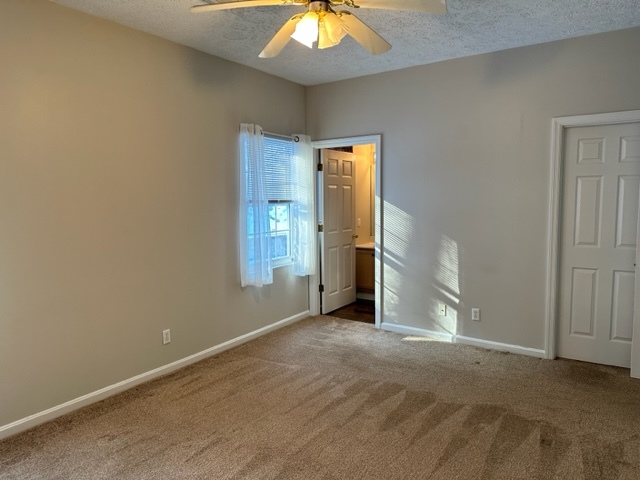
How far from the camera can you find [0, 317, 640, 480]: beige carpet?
90.6 inches

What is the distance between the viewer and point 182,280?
145 inches

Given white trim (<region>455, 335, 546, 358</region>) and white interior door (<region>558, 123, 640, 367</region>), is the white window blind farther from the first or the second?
white interior door (<region>558, 123, 640, 367</region>)

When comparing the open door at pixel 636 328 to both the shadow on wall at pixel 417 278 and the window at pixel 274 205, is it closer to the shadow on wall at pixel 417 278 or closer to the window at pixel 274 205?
the shadow on wall at pixel 417 278

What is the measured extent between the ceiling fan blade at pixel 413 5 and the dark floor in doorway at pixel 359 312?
11.5 feet

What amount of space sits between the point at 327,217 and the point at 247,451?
126 inches

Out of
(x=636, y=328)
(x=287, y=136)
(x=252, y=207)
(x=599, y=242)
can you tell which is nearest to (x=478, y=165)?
(x=599, y=242)

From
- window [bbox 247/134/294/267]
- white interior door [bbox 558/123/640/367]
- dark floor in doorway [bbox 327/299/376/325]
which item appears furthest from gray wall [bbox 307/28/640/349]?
window [bbox 247/134/294/267]

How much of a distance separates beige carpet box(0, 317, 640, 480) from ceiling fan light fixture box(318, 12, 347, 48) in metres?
2.29

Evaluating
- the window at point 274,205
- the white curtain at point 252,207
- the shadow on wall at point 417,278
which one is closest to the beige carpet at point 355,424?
the shadow on wall at point 417,278

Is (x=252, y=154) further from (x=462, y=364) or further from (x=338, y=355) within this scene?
(x=462, y=364)

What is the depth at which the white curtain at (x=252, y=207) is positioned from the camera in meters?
4.13

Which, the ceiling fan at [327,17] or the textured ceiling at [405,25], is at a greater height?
the textured ceiling at [405,25]

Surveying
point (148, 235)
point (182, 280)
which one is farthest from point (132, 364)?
point (148, 235)

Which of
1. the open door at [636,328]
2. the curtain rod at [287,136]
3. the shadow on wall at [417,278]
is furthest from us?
the curtain rod at [287,136]
